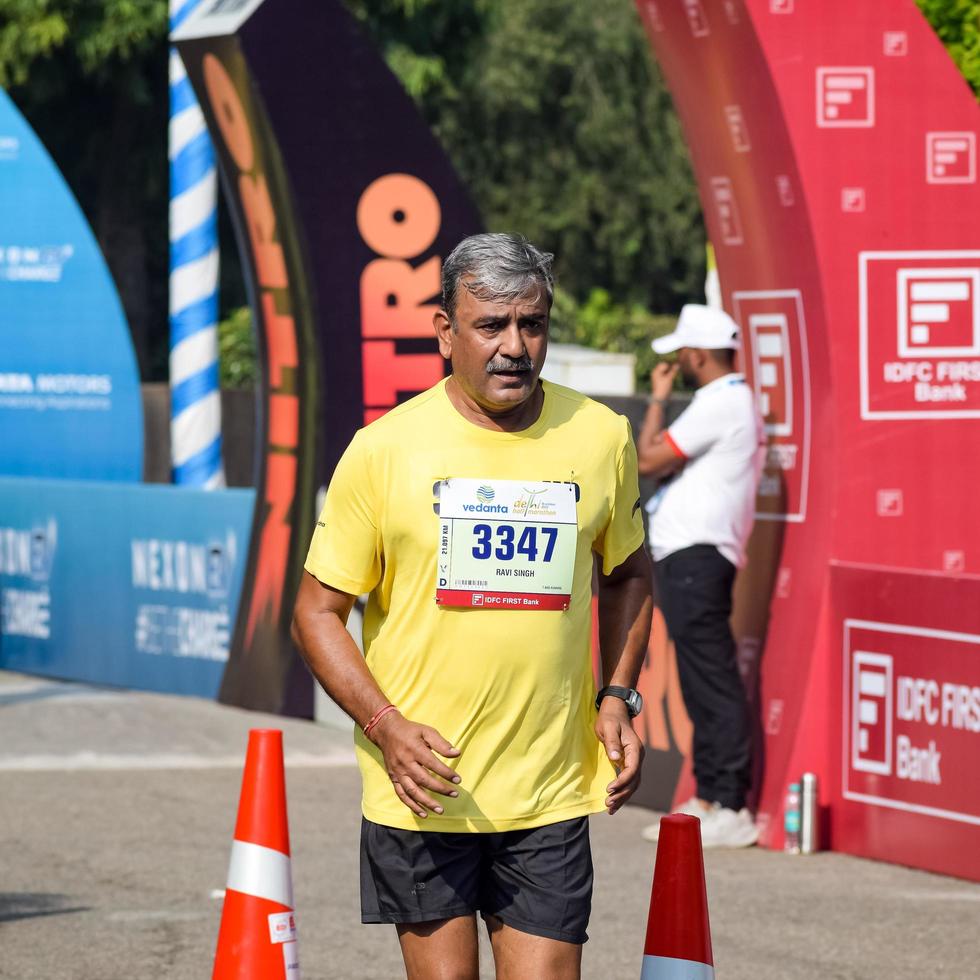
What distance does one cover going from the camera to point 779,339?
7.99 m

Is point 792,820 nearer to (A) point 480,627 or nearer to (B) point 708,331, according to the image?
(B) point 708,331

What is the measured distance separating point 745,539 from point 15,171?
7850 mm

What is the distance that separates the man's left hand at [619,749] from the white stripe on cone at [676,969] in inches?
14.2

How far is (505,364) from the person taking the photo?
371 centimetres

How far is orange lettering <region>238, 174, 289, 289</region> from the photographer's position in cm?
1084

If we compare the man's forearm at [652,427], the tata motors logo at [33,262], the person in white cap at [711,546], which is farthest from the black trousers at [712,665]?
the tata motors logo at [33,262]

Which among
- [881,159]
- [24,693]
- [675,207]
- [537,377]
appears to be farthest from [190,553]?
[675,207]

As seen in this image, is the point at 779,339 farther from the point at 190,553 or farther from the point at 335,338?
the point at 190,553

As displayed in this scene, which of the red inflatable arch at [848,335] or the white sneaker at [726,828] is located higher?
A: the red inflatable arch at [848,335]

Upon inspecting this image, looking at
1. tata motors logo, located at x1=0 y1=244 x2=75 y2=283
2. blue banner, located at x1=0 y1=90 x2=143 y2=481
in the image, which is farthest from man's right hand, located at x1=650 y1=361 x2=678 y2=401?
tata motors logo, located at x1=0 y1=244 x2=75 y2=283

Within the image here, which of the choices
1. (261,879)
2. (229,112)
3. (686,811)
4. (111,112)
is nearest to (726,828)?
(686,811)

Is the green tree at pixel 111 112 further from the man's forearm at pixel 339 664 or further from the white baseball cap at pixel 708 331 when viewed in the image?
the man's forearm at pixel 339 664

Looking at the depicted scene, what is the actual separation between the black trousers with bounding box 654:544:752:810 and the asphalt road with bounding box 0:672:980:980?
1.07 feet

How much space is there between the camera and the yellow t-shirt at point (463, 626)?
372 centimetres
